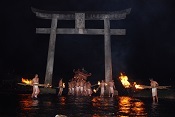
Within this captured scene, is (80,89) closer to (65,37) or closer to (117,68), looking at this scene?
(65,37)

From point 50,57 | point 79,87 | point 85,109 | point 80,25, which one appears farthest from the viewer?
point 80,25

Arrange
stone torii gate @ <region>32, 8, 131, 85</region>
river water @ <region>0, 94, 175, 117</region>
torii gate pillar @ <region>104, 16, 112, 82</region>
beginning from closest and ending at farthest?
river water @ <region>0, 94, 175, 117</region> < torii gate pillar @ <region>104, 16, 112, 82</region> < stone torii gate @ <region>32, 8, 131, 85</region>

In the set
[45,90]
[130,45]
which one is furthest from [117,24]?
[45,90]

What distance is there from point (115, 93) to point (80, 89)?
2.90 metres

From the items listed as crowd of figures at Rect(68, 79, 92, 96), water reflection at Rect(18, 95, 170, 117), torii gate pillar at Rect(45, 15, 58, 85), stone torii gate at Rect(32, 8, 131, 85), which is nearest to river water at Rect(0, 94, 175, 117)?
water reflection at Rect(18, 95, 170, 117)

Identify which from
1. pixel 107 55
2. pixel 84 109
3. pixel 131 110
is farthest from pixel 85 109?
pixel 107 55

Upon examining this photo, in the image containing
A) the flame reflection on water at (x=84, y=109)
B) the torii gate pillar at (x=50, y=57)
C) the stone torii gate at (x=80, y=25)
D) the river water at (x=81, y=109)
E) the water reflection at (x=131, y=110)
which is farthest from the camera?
the stone torii gate at (x=80, y=25)

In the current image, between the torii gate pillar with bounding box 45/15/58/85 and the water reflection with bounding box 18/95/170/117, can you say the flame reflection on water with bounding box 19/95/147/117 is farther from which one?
the torii gate pillar with bounding box 45/15/58/85

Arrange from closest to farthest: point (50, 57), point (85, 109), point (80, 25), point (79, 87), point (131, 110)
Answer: point (131, 110) → point (85, 109) → point (79, 87) → point (50, 57) → point (80, 25)

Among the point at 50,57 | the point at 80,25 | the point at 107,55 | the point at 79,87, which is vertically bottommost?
the point at 79,87

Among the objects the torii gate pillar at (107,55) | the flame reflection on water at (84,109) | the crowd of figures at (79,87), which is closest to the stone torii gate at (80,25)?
the torii gate pillar at (107,55)

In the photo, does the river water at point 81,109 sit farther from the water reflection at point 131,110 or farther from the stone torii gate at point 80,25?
the stone torii gate at point 80,25

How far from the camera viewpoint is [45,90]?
60.3 feet

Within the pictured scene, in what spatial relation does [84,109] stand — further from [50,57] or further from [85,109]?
[50,57]
